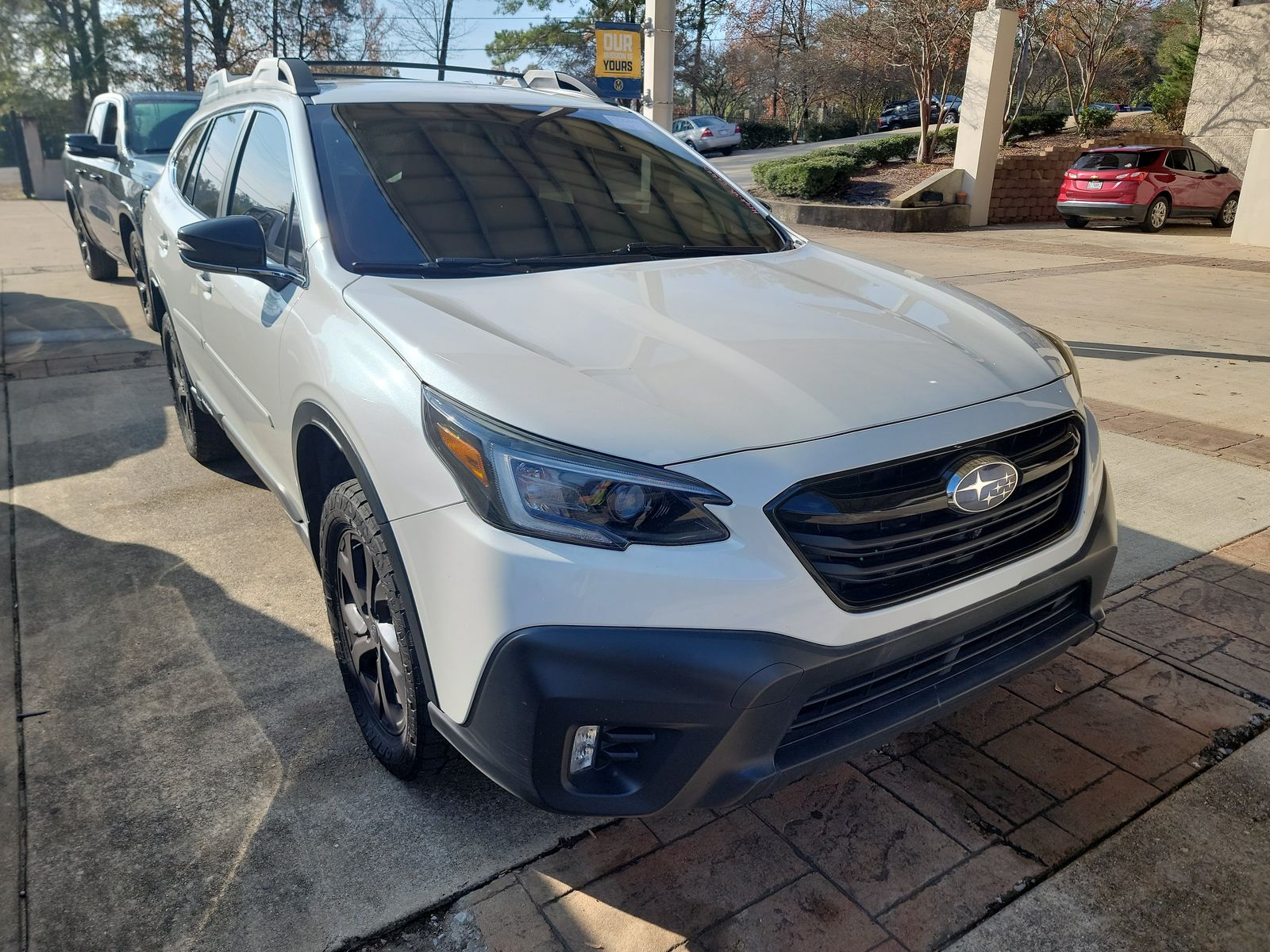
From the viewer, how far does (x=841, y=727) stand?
2070mm

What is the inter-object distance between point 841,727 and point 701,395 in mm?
757

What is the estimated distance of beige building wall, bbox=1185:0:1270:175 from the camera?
63.9 feet

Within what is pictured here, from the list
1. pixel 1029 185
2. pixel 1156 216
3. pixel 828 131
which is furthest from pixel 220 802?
pixel 828 131

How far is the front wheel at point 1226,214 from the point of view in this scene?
18812 mm

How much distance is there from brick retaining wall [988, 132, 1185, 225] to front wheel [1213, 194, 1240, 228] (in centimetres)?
247

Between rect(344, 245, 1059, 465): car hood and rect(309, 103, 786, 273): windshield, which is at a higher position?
rect(309, 103, 786, 273): windshield

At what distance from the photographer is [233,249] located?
114 inches

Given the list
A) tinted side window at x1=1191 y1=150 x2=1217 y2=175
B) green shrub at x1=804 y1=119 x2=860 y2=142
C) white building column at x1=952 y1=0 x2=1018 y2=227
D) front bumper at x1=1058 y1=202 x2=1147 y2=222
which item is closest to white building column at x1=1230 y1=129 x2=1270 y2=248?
front bumper at x1=1058 y1=202 x2=1147 y2=222

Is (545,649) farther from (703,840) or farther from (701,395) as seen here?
(703,840)

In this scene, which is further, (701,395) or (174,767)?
(174,767)

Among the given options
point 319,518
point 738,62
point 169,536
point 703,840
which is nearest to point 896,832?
point 703,840

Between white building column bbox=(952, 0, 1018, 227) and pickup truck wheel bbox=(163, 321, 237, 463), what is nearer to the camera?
pickup truck wheel bbox=(163, 321, 237, 463)

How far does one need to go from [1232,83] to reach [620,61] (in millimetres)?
17249

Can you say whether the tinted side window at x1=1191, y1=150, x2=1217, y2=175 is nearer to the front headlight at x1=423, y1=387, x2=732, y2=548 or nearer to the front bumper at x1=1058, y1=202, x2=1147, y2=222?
Result: the front bumper at x1=1058, y1=202, x2=1147, y2=222
